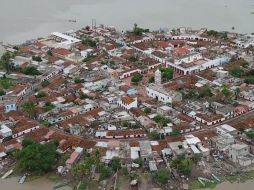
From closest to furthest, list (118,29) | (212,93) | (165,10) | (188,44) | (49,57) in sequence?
(212,93) < (49,57) < (188,44) < (118,29) < (165,10)

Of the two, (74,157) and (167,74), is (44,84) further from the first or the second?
(74,157)

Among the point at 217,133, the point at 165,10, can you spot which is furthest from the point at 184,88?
the point at 165,10

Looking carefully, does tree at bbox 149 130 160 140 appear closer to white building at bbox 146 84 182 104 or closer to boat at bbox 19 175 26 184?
white building at bbox 146 84 182 104

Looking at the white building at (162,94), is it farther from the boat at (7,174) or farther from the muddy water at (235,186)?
the boat at (7,174)

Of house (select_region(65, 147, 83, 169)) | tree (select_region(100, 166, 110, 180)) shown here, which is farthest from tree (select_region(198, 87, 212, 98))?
tree (select_region(100, 166, 110, 180))

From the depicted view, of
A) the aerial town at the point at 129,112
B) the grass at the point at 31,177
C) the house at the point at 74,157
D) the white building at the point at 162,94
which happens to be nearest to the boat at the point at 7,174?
the aerial town at the point at 129,112

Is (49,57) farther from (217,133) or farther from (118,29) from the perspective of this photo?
(217,133)
